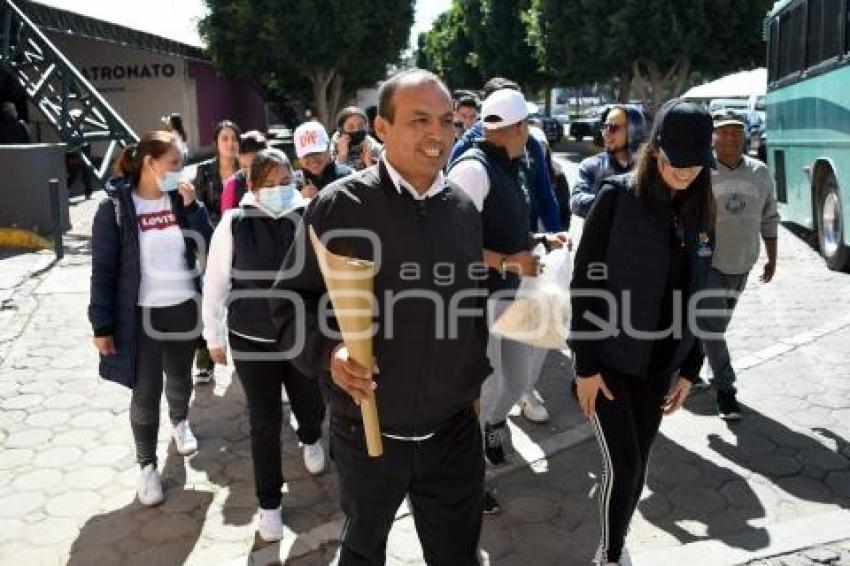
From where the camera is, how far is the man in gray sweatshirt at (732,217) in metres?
4.80

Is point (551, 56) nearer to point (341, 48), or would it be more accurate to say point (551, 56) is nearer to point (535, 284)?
point (341, 48)

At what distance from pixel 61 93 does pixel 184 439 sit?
11.9 metres

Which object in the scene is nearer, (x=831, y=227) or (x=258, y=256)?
(x=258, y=256)

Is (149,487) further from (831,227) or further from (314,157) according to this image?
(831,227)

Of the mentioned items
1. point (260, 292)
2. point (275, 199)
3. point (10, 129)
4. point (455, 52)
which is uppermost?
point (455, 52)

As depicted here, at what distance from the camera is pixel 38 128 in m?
22.6

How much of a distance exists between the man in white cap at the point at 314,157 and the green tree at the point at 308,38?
23162 mm

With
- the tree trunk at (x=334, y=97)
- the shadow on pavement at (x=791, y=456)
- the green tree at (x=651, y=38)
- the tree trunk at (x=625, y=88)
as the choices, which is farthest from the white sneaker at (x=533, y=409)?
the tree trunk at (x=625, y=88)

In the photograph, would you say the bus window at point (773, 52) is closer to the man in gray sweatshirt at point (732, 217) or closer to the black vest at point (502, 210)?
the man in gray sweatshirt at point (732, 217)

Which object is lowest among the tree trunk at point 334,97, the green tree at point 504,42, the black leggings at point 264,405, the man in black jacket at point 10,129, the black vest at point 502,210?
the black leggings at point 264,405

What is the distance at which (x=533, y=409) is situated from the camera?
201 inches

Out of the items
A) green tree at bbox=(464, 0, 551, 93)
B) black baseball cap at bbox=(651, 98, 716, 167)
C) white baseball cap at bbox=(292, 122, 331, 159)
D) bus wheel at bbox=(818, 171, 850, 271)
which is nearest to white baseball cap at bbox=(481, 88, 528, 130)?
black baseball cap at bbox=(651, 98, 716, 167)

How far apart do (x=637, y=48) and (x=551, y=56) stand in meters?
5.14

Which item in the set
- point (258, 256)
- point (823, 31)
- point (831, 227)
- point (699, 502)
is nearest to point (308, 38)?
point (823, 31)
